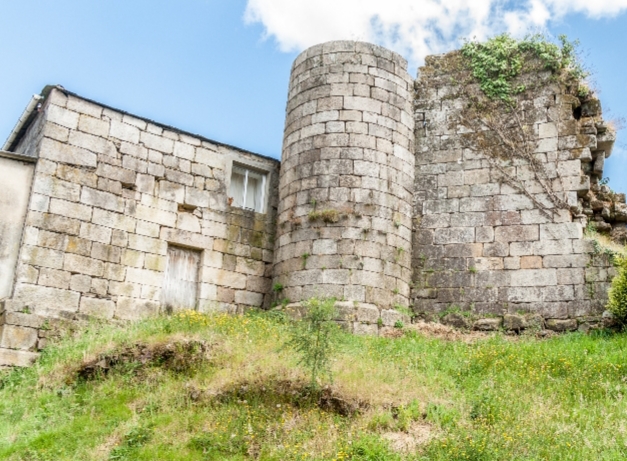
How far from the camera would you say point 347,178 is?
1338 cm

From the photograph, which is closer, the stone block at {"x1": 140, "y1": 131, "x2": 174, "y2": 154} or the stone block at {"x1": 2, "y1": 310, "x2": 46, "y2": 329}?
the stone block at {"x1": 2, "y1": 310, "x2": 46, "y2": 329}

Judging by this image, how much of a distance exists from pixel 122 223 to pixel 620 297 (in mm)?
8648

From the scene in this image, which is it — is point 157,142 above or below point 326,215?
above

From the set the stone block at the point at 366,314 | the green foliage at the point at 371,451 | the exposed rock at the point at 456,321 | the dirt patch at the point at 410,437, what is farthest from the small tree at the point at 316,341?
the exposed rock at the point at 456,321

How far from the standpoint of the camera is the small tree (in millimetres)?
8828

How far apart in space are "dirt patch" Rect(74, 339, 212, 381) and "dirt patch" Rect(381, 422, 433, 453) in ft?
10.7

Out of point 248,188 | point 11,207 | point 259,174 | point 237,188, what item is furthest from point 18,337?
point 259,174

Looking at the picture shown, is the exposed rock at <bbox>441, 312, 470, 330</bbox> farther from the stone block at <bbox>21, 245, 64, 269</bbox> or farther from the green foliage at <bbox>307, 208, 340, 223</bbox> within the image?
the stone block at <bbox>21, 245, 64, 269</bbox>

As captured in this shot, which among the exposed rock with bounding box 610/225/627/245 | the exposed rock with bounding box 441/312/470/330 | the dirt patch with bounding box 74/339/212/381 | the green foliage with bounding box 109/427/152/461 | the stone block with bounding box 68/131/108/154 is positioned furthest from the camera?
the exposed rock with bounding box 610/225/627/245

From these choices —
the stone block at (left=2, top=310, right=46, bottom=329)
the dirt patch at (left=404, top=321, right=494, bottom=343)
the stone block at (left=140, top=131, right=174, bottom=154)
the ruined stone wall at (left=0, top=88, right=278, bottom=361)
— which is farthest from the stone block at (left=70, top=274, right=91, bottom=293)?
the dirt patch at (left=404, top=321, right=494, bottom=343)

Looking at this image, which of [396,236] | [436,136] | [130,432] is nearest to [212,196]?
[396,236]

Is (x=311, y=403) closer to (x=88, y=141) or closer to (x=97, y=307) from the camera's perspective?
(x=97, y=307)

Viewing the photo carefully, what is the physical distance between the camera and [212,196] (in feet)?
46.0

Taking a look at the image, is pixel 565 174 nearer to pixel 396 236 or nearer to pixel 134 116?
pixel 396 236
